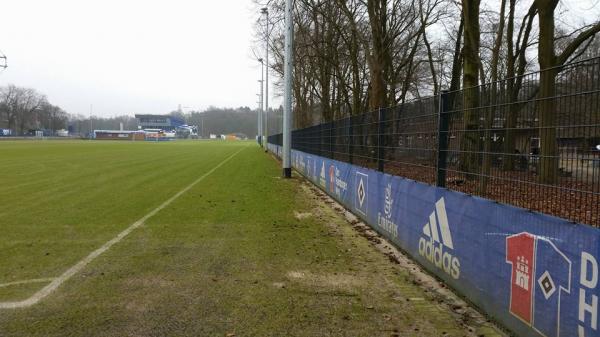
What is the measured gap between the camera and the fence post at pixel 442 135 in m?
6.54

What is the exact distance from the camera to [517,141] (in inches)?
192

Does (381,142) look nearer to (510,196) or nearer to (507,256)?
(510,196)

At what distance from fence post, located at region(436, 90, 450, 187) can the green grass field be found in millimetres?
1428

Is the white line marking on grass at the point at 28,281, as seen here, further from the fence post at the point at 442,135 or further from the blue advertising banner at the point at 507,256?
the fence post at the point at 442,135

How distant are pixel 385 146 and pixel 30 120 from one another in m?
164

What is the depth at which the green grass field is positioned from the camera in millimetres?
4582

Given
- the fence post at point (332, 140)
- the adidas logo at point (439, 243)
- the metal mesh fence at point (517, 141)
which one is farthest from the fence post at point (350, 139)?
the adidas logo at point (439, 243)

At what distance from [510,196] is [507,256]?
2.75 ft

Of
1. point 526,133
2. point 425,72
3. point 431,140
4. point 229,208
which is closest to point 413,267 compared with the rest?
point 431,140

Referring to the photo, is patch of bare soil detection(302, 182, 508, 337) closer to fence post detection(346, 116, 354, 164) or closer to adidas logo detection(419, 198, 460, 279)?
adidas logo detection(419, 198, 460, 279)

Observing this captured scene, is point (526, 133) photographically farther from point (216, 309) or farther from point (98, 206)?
point (98, 206)


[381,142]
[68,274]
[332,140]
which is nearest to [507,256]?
[68,274]

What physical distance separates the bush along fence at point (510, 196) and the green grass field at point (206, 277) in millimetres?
517

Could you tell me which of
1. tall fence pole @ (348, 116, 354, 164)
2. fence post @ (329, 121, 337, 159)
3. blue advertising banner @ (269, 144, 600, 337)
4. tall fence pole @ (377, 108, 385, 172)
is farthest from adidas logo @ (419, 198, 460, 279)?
fence post @ (329, 121, 337, 159)
